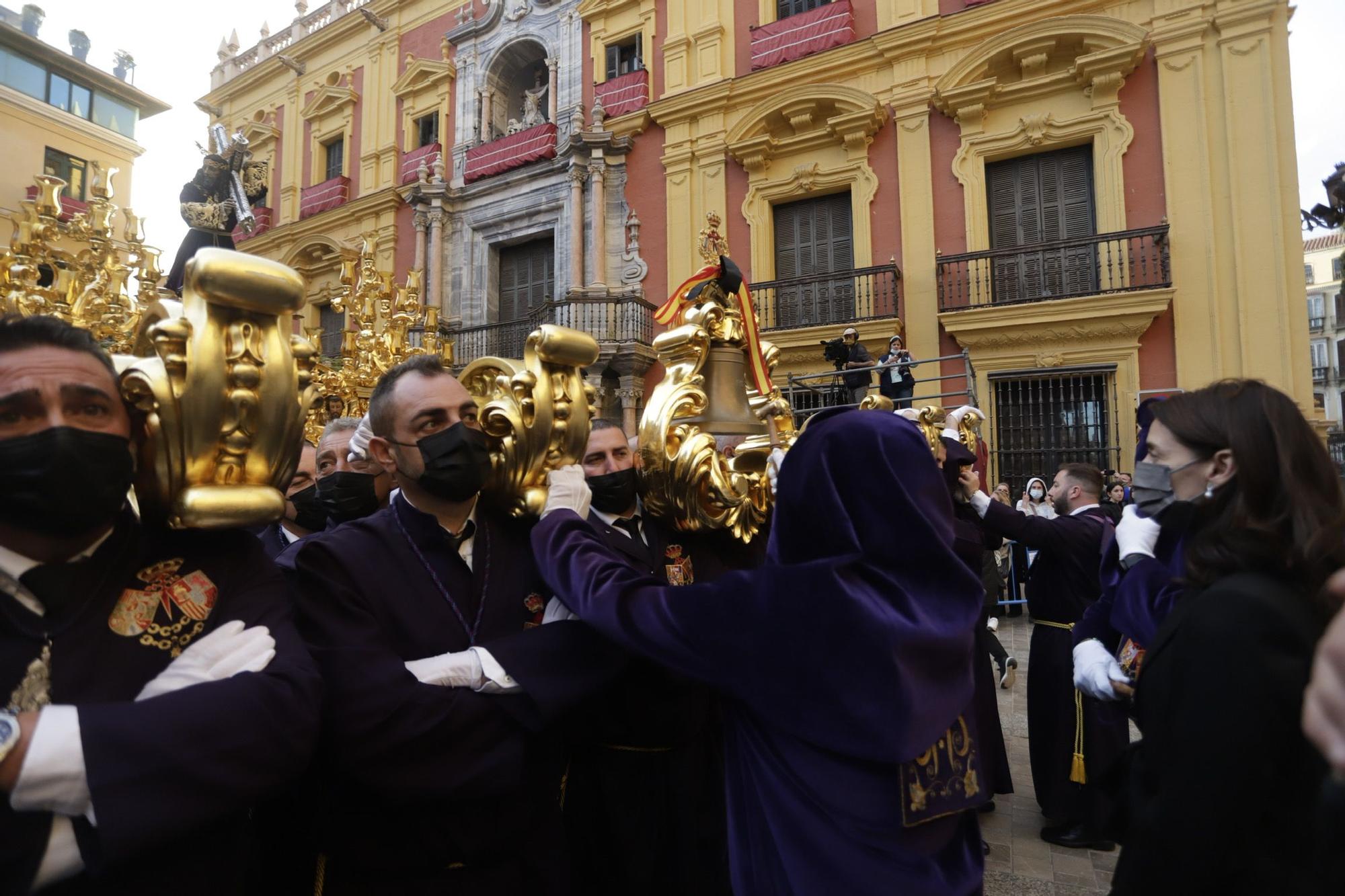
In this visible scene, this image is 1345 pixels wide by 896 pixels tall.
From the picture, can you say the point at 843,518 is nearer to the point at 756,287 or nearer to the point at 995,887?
the point at 995,887

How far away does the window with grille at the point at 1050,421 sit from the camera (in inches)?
385

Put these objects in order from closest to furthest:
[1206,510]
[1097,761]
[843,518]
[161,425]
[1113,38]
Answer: [161,425]
[843,518]
[1206,510]
[1097,761]
[1113,38]

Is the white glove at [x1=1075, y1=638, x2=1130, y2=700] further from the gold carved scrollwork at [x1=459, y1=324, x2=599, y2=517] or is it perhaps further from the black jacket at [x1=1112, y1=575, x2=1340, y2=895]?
the gold carved scrollwork at [x1=459, y1=324, x2=599, y2=517]

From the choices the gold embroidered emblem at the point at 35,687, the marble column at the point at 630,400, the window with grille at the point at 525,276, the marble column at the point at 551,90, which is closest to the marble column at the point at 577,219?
the window with grille at the point at 525,276

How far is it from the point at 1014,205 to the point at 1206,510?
34.8 feet

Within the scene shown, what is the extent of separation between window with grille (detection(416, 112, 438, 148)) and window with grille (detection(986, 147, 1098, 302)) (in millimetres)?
11542

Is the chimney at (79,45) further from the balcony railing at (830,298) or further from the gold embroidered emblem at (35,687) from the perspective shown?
the gold embroidered emblem at (35,687)

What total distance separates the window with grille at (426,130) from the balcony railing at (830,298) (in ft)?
29.4

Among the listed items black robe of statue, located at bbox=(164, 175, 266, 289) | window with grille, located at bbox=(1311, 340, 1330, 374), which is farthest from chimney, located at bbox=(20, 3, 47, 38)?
window with grille, located at bbox=(1311, 340, 1330, 374)

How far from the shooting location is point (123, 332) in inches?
232

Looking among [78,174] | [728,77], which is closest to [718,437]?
[728,77]

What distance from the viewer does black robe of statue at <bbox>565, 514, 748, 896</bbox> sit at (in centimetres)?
204

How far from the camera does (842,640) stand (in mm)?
1365

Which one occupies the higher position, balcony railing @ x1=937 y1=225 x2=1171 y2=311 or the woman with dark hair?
balcony railing @ x1=937 y1=225 x2=1171 y2=311
